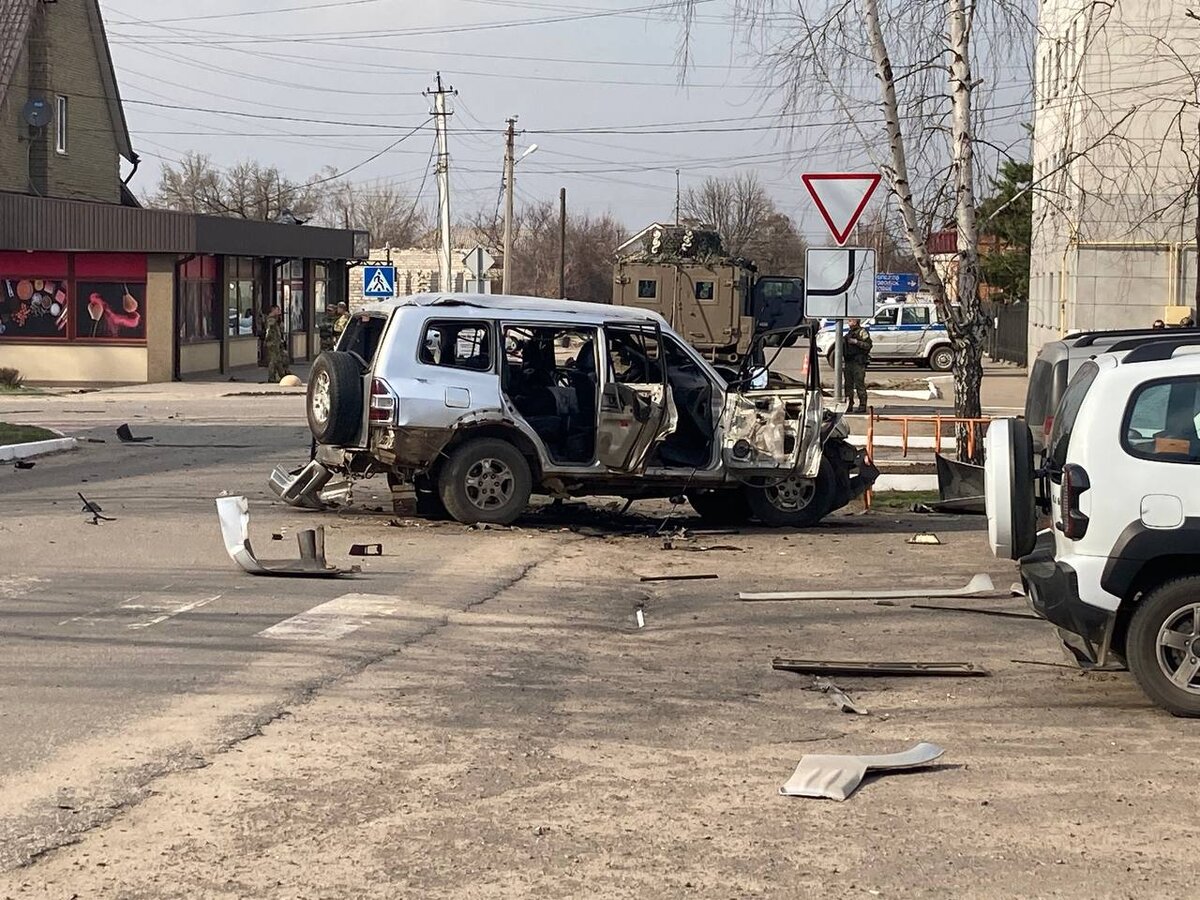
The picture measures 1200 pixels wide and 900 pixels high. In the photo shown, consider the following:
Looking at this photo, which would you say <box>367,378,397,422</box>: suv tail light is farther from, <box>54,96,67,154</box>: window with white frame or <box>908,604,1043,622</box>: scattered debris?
<box>54,96,67,154</box>: window with white frame

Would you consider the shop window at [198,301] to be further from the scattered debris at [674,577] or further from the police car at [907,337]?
the scattered debris at [674,577]

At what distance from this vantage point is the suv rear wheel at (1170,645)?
7129mm

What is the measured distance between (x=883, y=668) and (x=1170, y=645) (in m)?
1.50

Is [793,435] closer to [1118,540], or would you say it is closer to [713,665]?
[713,665]

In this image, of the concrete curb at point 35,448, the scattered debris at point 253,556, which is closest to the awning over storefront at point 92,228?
the concrete curb at point 35,448

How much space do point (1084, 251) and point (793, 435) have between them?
28206mm

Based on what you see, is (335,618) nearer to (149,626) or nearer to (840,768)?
(149,626)

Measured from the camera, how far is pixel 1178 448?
23.7 ft

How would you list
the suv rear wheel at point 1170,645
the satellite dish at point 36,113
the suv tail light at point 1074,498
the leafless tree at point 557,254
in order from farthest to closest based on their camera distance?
the leafless tree at point 557,254, the satellite dish at point 36,113, the suv tail light at point 1074,498, the suv rear wheel at point 1170,645

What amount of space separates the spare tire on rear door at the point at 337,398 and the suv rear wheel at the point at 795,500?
3.48m

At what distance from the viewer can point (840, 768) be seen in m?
6.21

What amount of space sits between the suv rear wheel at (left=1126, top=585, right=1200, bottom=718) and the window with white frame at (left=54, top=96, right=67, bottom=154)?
134 ft

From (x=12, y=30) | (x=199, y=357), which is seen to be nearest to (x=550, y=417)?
(x=199, y=357)

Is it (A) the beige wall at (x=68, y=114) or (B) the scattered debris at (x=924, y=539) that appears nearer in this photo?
(B) the scattered debris at (x=924, y=539)
